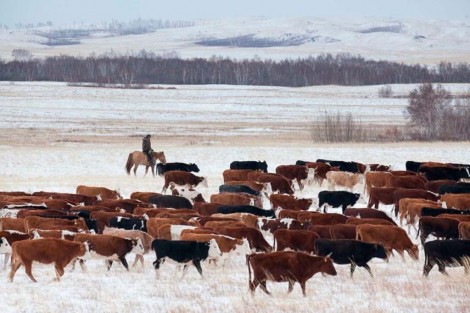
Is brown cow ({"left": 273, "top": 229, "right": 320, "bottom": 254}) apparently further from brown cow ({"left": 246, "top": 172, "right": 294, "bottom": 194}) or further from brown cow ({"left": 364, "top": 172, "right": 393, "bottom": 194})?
brown cow ({"left": 364, "top": 172, "right": 393, "bottom": 194})

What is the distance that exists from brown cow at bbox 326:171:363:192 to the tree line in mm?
92253

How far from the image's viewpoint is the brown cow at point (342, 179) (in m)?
25.8

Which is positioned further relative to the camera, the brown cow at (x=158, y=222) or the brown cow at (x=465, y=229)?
the brown cow at (x=158, y=222)

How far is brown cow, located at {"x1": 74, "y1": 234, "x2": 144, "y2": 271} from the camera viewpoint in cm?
1384

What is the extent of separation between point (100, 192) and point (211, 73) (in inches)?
4276

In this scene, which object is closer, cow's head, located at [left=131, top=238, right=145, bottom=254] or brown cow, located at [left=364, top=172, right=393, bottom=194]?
cow's head, located at [left=131, top=238, right=145, bottom=254]

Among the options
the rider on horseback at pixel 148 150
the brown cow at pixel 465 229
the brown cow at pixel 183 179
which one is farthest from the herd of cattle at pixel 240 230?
the rider on horseback at pixel 148 150

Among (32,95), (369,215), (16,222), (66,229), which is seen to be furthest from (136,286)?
(32,95)

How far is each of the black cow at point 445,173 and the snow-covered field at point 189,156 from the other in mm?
3893

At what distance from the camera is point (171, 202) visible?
2022 centimetres

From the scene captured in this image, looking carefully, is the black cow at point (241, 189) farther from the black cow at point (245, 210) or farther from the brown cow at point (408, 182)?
the black cow at point (245, 210)

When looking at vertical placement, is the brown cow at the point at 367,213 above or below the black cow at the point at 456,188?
above

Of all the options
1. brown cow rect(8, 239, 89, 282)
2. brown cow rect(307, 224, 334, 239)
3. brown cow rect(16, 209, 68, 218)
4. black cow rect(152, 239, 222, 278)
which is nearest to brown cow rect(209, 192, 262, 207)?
brown cow rect(16, 209, 68, 218)

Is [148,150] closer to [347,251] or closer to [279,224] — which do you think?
[279,224]
